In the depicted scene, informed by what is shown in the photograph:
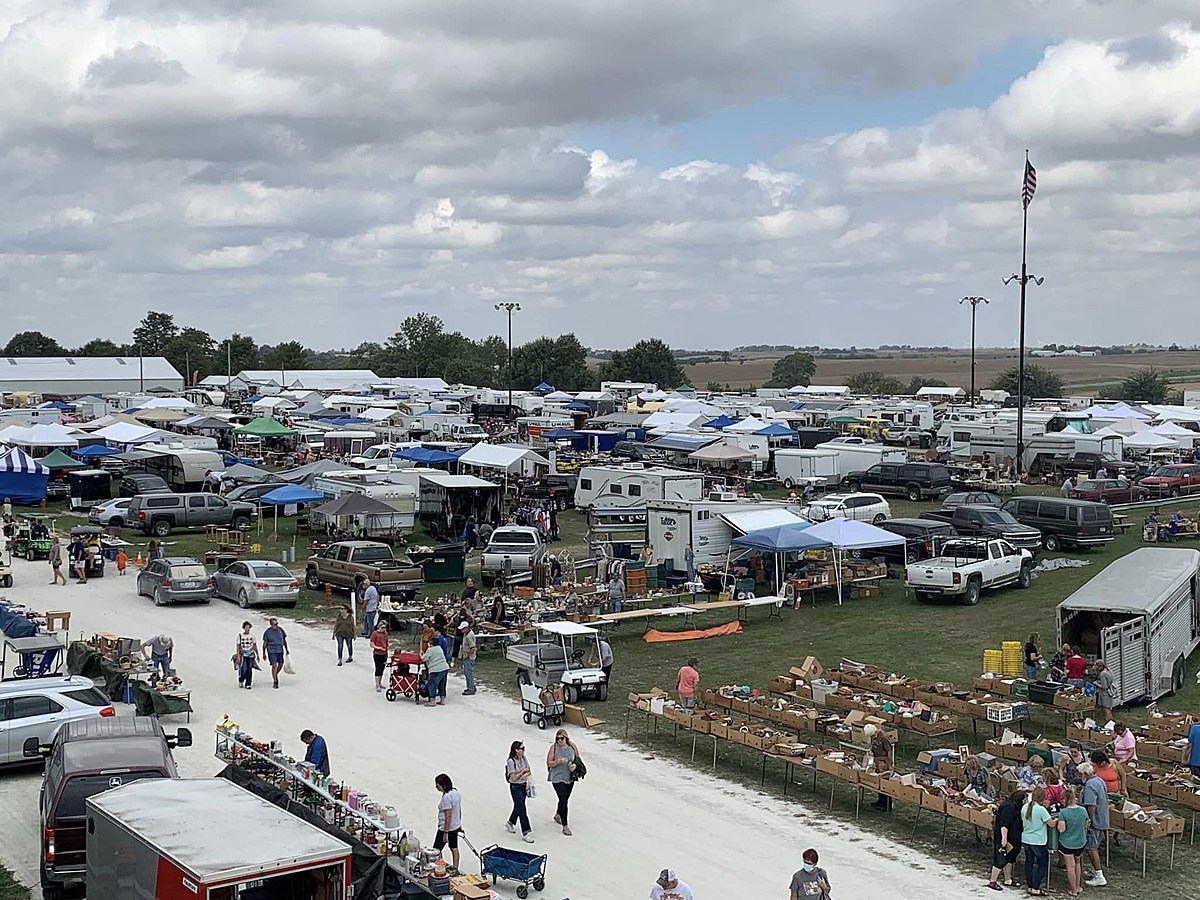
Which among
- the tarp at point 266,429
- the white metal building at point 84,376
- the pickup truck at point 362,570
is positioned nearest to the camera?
the pickup truck at point 362,570

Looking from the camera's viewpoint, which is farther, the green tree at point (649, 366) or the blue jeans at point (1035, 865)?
the green tree at point (649, 366)

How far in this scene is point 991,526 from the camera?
3294 centimetres

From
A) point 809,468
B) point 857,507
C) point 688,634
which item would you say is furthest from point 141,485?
point 688,634

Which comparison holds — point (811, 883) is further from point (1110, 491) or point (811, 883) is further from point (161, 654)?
point (1110, 491)

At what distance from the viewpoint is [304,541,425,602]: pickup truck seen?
27.6 m

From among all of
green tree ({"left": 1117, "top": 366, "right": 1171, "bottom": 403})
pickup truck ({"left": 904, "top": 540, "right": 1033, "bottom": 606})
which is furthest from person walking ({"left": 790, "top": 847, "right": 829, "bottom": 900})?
green tree ({"left": 1117, "top": 366, "right": 1171, "bottom": 403})

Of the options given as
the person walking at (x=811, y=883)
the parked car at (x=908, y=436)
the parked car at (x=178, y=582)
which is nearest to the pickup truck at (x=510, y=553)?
the parked car at (x=178, y=582)

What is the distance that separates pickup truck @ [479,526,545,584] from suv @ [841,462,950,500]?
1864 centimetres

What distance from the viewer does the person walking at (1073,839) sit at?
493 inches

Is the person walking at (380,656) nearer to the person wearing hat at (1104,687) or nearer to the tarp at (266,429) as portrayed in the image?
the person wearing hat at (1104,687)

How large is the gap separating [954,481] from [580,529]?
1470cm

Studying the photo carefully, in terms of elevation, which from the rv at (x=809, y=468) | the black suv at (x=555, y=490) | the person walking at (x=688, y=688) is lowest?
the person walking at (x=688, y=688)

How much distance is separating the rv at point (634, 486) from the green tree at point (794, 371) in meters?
122

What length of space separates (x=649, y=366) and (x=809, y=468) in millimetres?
83272
